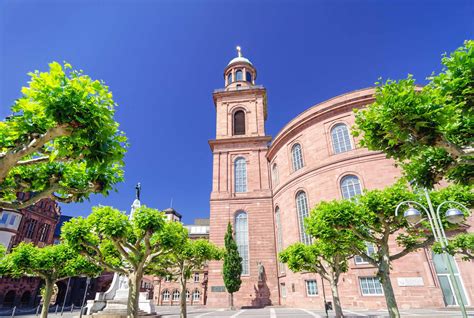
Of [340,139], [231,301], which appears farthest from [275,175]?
[231,301]

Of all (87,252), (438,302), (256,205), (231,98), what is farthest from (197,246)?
(231,98)

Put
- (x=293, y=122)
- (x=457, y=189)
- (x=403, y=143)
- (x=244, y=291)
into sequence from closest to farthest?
1. (x=403, y=143)
2. (x=457, y=189)
3. (x=244, y=291)
4. (x=293, y=122)

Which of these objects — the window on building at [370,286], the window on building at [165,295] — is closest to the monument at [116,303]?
the window on building at [370,286]

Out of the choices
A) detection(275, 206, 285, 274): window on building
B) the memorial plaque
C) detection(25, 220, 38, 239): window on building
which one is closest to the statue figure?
detection(275, 206, 285, 274): window on building

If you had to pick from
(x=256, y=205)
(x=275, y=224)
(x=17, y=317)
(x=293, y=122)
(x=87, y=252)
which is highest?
(x=293, y=122)

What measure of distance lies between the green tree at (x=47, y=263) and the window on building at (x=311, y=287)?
19177 millimetres

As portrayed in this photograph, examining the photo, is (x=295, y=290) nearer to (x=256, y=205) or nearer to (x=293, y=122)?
(x=256, y=205)

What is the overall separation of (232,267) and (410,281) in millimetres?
16557

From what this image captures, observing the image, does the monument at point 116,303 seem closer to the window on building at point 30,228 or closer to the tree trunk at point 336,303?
the tree trunk at point 336,303

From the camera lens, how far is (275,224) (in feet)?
107

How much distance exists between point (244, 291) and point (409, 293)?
53.7 feet

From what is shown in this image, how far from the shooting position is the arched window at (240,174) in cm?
3543

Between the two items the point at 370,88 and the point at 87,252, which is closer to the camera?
the point at 87,252

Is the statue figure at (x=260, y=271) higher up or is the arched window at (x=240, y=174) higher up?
the arched window at (x=240, y=174)
